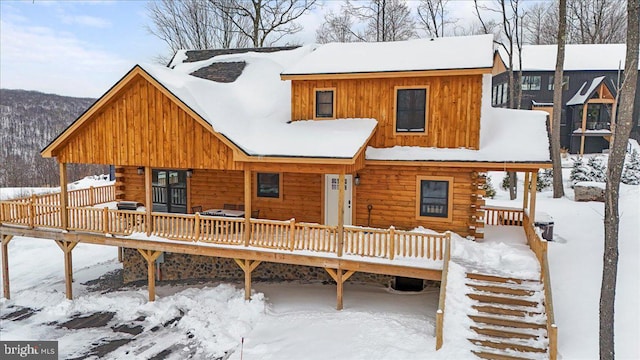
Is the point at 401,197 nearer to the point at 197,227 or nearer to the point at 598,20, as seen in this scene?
the point at 197,227

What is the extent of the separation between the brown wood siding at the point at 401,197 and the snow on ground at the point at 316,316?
4.10ft

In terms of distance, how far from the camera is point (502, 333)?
9.04 meters

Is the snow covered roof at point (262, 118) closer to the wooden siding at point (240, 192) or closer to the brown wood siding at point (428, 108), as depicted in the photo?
the brown wood siding at point (428, 108)

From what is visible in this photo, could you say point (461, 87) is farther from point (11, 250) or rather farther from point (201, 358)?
point (11, 250)

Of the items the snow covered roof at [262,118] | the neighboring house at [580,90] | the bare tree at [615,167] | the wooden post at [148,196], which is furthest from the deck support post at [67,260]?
the neighboring house at [580,90]

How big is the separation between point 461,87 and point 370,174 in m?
3.81

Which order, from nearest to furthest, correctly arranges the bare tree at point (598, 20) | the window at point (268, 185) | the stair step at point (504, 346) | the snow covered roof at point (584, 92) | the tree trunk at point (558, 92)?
the stair step at point (504, 346) → the window at point (268, 185) → the tree trunk at point (558, 92) → the snow covered roof at point (584, 92) → the bare tree at point (598, 20)

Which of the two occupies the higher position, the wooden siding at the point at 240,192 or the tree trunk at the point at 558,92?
the tree trunk at the point at 558,92

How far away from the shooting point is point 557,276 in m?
11.8

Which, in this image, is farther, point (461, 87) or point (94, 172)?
point (94, 172)

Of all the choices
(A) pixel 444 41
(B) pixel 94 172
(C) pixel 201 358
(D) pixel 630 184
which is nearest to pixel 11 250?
(C) pixel 201 358

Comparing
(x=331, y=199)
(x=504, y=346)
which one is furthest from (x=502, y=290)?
(x=331, y=199)

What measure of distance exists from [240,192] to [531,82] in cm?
3121

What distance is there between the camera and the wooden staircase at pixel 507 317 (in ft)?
28.6
